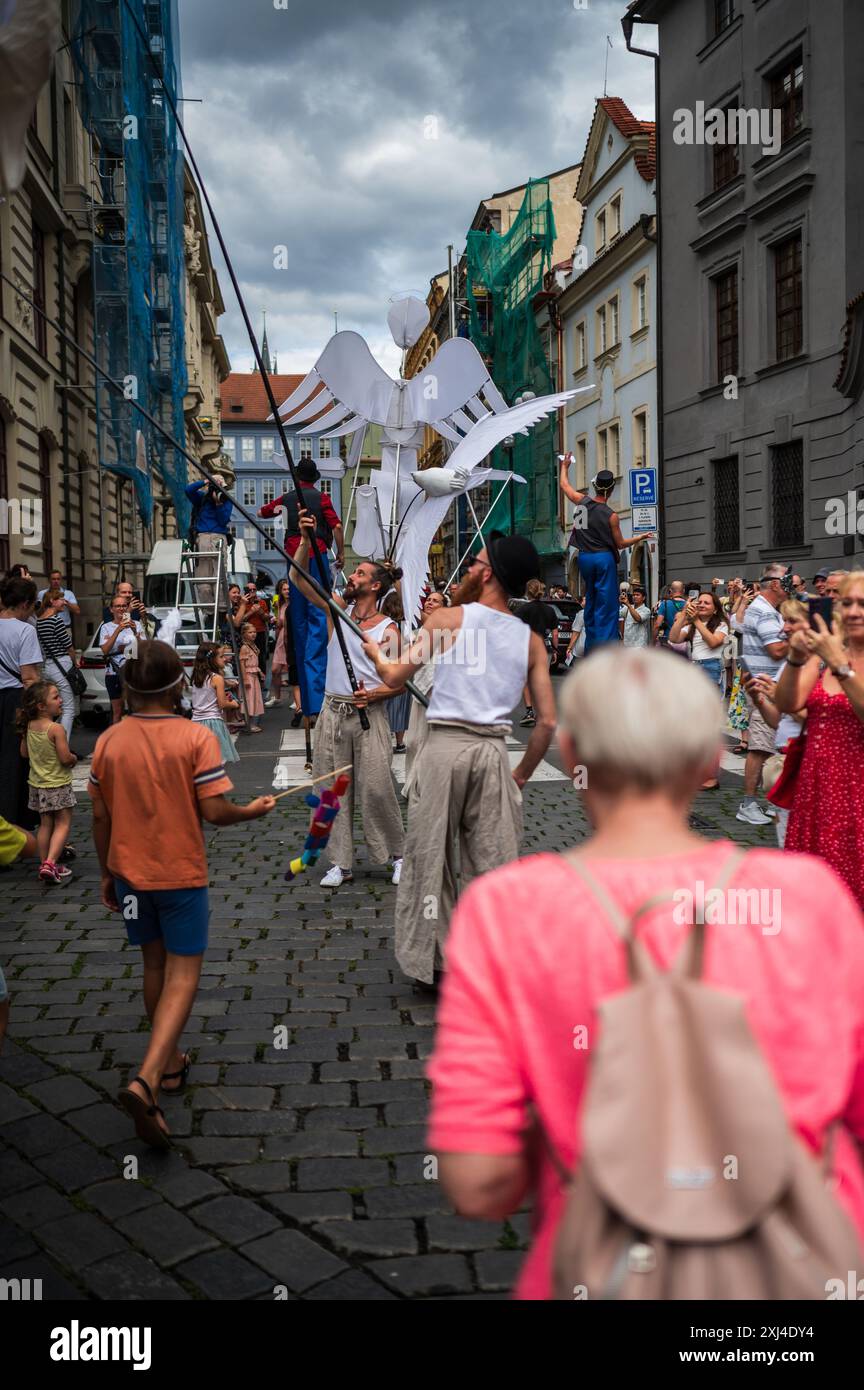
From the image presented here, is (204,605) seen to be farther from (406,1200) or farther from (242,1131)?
(406,1200)

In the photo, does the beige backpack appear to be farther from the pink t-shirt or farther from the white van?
the white van

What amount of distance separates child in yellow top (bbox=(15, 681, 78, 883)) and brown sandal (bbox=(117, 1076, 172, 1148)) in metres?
4.21

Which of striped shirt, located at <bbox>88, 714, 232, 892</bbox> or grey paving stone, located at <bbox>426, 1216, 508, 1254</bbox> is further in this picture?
striped shirt, located at <bbox>88, 714, 232, 892</bbox>

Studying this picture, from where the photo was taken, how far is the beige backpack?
141 centimetres

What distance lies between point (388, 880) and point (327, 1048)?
117 inches

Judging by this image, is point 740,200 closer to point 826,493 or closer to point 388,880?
point 826,493

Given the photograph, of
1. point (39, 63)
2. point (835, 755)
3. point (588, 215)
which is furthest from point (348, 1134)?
point (588, 215)

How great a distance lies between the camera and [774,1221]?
4.68 ft

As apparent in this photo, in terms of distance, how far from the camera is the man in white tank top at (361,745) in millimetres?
7371

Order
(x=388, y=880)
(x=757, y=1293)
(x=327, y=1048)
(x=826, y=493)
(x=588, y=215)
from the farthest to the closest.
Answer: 1. (x=588, y=215)
2. (x=826, y=493)
3. (x=388, y=880)
4. (x=327, y=1048)
5. (x=757, y=1293)

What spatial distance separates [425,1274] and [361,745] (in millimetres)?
4544

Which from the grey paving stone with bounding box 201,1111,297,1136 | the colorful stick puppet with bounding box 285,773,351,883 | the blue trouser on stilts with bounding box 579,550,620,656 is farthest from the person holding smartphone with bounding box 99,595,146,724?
the grey paving stone with bounding box 201,1111,297,1136

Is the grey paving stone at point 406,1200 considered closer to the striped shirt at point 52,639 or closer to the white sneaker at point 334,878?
the white sneaker at point 334,878

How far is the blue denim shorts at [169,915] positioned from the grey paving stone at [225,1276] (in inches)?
45.9
